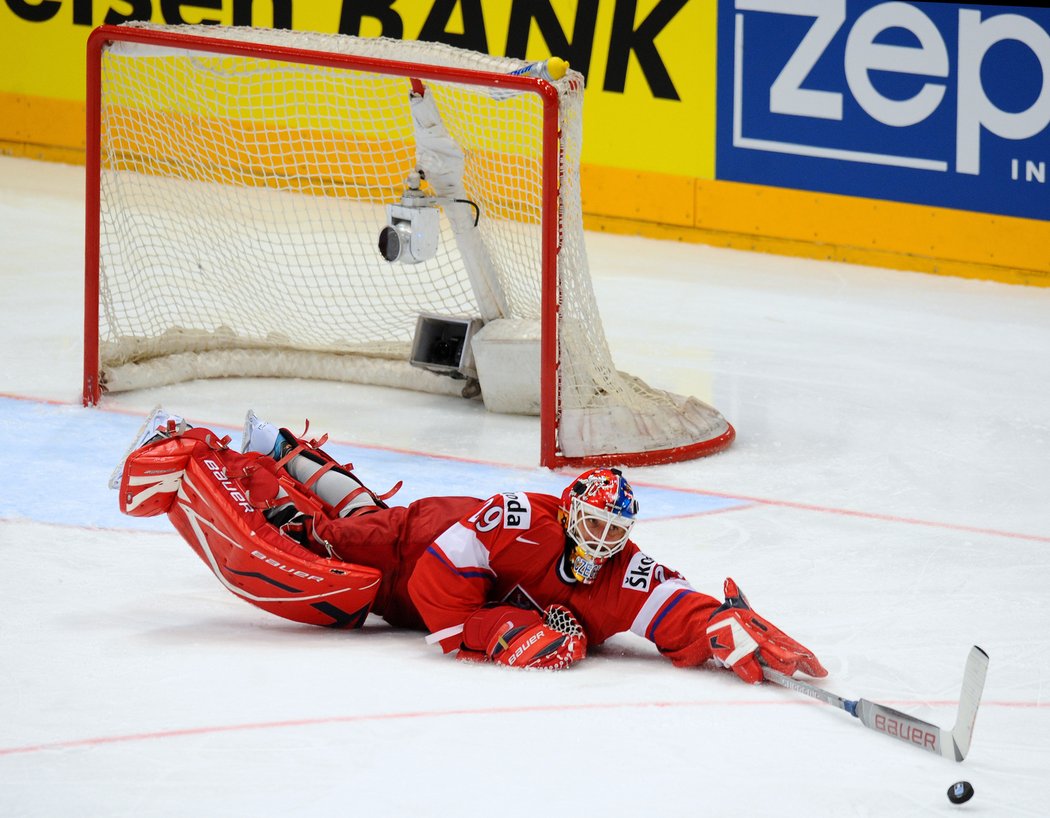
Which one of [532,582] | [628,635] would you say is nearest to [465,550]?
[532,582]

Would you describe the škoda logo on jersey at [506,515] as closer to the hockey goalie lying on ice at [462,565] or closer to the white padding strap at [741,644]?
the hockey goalie lying on ice at [462,565]

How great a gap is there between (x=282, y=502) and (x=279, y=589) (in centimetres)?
32

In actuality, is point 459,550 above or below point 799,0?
below

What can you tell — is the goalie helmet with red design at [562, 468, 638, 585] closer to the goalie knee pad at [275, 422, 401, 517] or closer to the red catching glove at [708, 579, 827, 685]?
the red catching glove at [708, 579, 827, 685]

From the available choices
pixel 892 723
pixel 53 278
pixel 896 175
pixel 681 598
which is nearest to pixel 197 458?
pixel 681 598

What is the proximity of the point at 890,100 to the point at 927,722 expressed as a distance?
5.32 m

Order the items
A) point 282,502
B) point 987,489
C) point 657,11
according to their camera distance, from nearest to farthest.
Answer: point 282,502 → point 987,489 → point 657,11

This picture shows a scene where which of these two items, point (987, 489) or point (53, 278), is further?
point (53, 278)

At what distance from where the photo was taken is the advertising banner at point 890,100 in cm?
855

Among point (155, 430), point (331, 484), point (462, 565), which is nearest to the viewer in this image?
point (462, 565)

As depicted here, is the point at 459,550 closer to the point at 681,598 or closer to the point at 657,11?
the point at 681,598

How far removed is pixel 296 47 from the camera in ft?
21.6

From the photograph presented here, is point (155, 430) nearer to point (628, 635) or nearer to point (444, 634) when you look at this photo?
point (444, 634)

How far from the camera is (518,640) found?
433 cm
